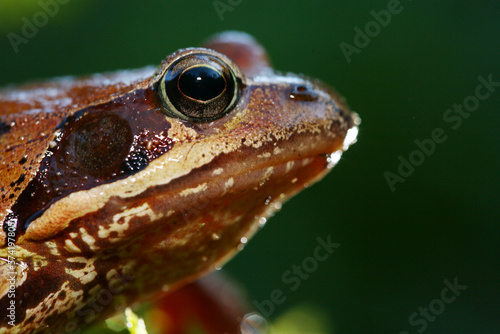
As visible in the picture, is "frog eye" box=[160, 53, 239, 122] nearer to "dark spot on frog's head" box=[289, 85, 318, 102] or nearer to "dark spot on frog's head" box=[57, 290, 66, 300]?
"dark spot on frog's head" box=[289, 85, 318, 102]

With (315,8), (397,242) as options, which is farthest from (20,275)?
(315,8)

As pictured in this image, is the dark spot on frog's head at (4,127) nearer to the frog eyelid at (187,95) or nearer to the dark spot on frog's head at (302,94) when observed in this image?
the frog eyelid at (187,95)

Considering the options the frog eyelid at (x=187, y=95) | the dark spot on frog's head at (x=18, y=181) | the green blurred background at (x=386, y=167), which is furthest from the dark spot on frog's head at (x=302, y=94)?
the green blurred background at (x=386, y=167)

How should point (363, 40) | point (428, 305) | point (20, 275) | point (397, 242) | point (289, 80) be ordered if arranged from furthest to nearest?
point (363, 40) → point (397, 242) → point (428, 305) → point (289, 80) → point (20, 275)

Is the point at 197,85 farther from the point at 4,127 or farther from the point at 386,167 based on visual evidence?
the point at 386,167

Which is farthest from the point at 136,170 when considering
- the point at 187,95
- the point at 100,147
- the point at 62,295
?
the point at 62,295

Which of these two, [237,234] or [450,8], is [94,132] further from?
[450,8]

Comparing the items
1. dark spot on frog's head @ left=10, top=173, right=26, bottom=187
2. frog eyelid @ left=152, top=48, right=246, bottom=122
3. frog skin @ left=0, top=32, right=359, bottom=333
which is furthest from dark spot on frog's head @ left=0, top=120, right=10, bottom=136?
frog eyelid @ left=152, top=48, right=246, bottom=122
